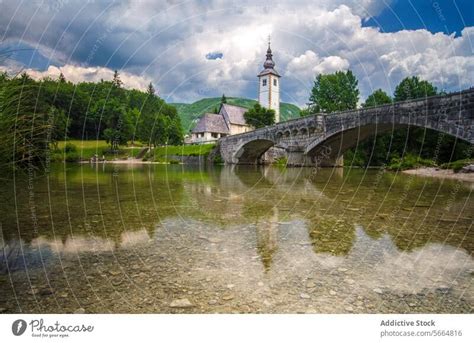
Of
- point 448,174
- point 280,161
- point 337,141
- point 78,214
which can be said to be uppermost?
point 337,141

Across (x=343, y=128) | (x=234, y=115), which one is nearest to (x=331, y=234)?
(x=343, y=128)

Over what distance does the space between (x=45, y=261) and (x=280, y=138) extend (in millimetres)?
24964

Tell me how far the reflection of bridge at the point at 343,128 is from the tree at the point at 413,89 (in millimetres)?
9150

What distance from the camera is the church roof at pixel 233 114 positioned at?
→ 2038 inches

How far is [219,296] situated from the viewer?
1.98m

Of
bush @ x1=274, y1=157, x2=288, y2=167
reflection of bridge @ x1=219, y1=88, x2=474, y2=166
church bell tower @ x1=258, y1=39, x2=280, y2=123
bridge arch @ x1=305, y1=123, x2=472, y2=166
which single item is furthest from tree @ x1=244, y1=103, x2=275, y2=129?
bridge arch @ x1=305, y1=123, x2=472, y2=166

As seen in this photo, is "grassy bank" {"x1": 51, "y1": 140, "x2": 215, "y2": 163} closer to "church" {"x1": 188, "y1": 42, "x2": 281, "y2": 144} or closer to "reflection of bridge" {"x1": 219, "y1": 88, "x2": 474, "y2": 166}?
"reflection of bridge" {"x1": 219, "y1": 88, "x2": 474, "y2": 166}

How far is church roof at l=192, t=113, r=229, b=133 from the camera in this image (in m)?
50.6

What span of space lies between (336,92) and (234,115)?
2520 centimetres

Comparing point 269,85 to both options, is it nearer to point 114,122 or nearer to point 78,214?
point 114,122

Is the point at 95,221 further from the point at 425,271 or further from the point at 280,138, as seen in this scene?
the point at 280,138

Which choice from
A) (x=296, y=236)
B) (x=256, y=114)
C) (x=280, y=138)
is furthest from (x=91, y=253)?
(x=256, y=114)

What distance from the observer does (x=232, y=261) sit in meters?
2.70

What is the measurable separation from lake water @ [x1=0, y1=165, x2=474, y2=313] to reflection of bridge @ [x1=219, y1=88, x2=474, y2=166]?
10.3 meters
